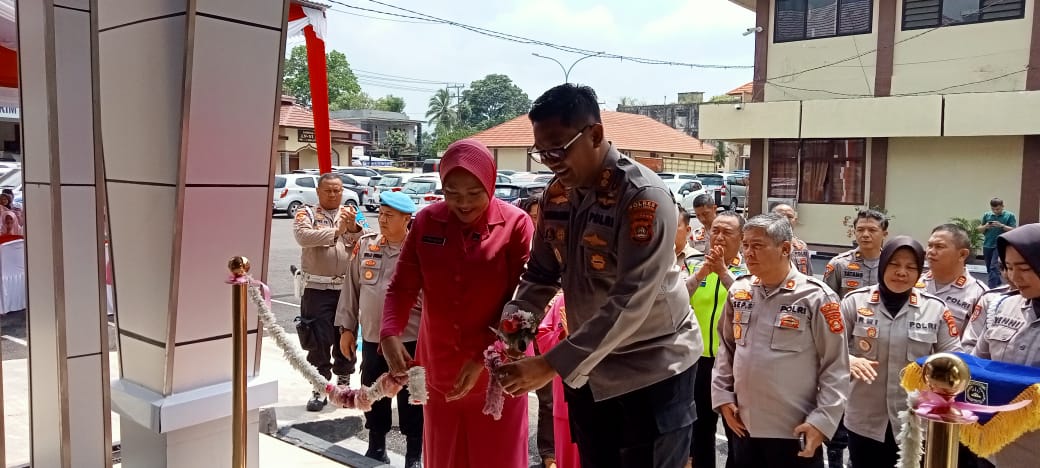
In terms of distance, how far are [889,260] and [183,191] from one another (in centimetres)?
318

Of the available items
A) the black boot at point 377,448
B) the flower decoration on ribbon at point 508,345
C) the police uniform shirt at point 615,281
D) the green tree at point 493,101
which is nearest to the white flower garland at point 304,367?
the flower decoration on ribbon at point 508,345

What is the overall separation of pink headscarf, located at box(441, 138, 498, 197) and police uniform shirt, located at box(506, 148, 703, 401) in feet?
1.21

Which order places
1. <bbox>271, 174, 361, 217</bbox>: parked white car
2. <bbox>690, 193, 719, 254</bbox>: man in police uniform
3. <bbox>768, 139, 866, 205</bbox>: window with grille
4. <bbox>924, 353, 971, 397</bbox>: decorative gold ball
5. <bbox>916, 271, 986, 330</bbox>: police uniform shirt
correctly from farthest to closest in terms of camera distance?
<bbox>271, 174, 361, 217</bbox>: parked white car
<bbox>768, 139, 866, 205</bbox>: window with grille
<bbox>690, 193, 719, 254</bbox>: man in police uniform
<bbox>916, 271, 986, 330</bbox>: police uniform shirt
<bbox>924, 353, 971, 397</bbox>: decorative gold ball

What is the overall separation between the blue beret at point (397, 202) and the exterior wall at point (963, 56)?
16.0m

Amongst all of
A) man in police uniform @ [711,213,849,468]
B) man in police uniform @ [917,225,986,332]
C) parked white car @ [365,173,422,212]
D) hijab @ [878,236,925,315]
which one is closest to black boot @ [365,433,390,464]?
man in police uniform @ [711,213,849,468]

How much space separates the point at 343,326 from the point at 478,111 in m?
67.6

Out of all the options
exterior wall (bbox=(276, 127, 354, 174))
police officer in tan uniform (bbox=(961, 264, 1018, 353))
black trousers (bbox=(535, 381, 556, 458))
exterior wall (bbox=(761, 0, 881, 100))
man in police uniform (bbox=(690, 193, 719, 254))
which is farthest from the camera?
exterior wall (bbox=(276, 127, 354, 174))

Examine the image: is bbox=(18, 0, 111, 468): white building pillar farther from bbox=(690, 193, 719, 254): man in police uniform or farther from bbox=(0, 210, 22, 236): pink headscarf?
bbox=(0, 210, 22, 236): pink headscarf

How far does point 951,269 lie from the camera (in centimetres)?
420

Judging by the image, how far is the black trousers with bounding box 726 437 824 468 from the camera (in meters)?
2.97

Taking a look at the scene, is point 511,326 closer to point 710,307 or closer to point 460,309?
point 460,309

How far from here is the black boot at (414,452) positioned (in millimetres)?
4199

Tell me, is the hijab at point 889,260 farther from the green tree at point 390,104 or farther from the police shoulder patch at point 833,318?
the green tree at point 390,104

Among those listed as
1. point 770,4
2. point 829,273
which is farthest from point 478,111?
point 829,273
